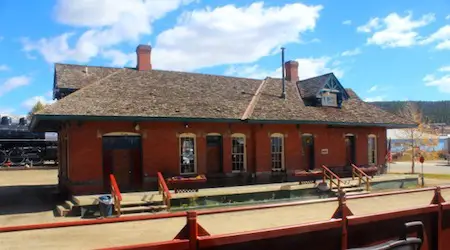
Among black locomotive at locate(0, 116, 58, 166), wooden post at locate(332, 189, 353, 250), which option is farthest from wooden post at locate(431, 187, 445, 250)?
black locomotive at locate(0, 116, 58, 166)

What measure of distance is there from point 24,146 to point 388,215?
35703 mm

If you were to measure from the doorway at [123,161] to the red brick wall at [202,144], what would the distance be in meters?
0.37

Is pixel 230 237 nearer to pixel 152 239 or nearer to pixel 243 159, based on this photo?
pixel 152 239

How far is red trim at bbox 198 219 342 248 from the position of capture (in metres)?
4.13

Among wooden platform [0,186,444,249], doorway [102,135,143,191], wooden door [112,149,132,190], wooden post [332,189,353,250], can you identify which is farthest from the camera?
wooden door [112,149,132,190]

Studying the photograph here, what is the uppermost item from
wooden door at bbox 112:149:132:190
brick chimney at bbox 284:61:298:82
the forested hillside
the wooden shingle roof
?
the forested hillside

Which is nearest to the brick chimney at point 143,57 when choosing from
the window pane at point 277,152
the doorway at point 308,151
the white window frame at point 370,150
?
the window pane at point 277,152

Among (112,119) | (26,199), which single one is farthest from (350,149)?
(26,199)

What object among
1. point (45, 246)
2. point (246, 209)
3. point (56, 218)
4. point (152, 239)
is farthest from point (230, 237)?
point (56, 218)

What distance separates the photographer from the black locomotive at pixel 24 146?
34.3 m

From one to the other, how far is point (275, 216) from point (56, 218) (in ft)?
33.7

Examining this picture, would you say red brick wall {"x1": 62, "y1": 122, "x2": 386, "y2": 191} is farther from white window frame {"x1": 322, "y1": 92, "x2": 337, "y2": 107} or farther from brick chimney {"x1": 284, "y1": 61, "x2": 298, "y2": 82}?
brick chimney {"x1": 284, "y1": 61, "x2": 298, "y2": 82}

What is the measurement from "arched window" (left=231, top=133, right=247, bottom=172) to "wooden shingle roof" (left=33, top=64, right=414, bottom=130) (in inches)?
49.0

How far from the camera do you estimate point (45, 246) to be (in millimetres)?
3953
